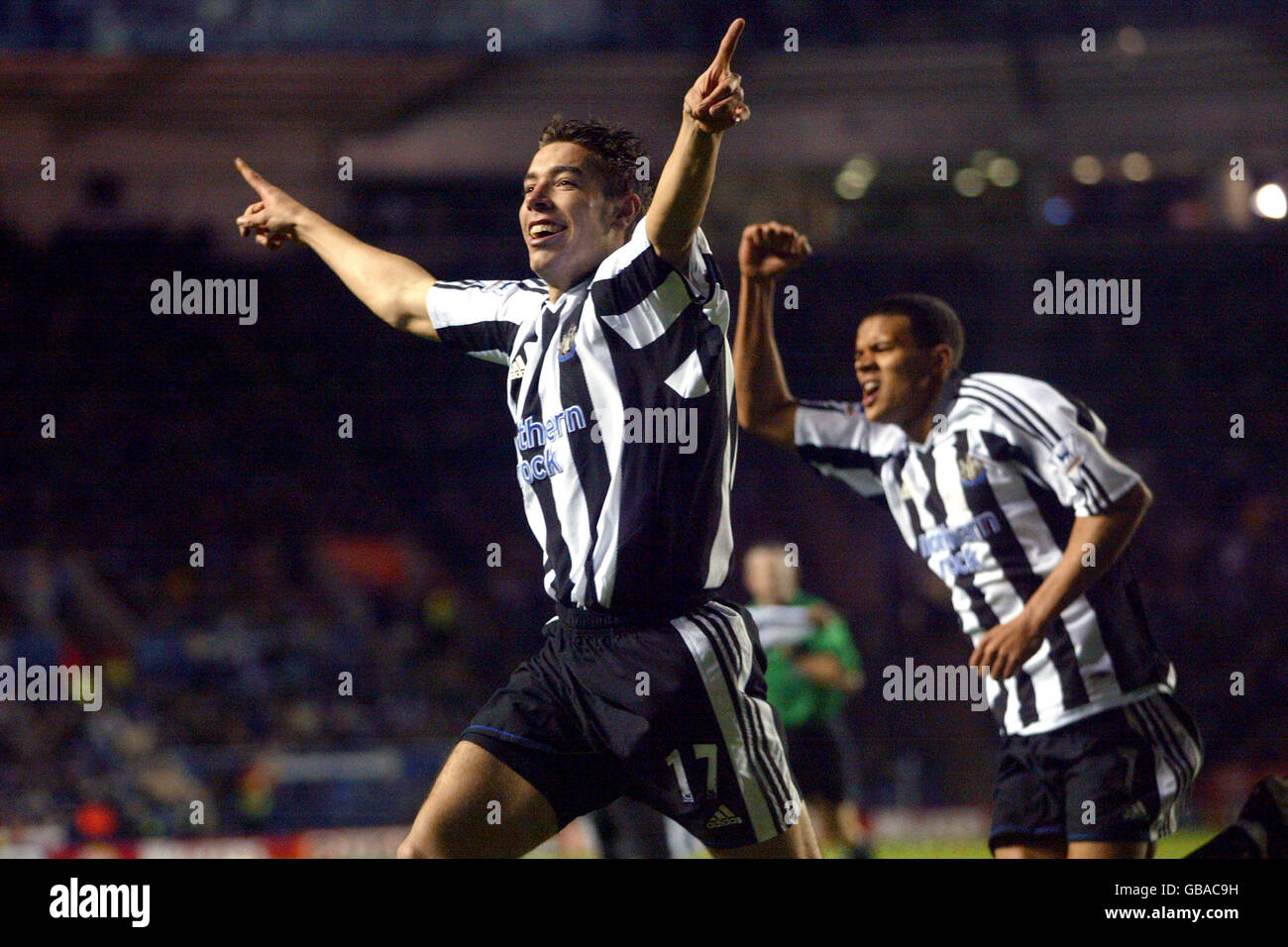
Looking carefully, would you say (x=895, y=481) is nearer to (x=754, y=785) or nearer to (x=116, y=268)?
(x=754, y=785)

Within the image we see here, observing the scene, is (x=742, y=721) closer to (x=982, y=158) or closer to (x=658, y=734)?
(x=658, y=734)

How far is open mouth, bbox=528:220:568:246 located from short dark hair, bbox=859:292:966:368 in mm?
1105

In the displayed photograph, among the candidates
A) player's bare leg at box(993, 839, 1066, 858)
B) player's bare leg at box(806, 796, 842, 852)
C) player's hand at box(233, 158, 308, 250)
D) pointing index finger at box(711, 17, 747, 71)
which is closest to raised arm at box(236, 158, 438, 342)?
player's hand at box(233, 158, 308, 250)

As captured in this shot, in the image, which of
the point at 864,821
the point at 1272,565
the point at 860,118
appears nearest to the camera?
the point at 864,821

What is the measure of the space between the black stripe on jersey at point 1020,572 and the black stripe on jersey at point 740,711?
894 millimetres

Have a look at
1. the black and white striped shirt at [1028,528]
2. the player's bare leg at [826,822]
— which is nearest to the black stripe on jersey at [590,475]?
the black and white striped shirt at [1028,528]

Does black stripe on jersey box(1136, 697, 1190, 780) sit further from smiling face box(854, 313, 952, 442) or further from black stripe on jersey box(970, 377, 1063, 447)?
smiling face box(854, 313, 952, 442)

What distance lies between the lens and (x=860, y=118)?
10.0 metres

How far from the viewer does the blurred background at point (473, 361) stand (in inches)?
344

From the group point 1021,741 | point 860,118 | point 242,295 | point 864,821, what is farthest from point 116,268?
point 1021,741

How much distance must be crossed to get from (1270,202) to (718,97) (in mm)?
9033

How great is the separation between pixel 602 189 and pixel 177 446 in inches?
261

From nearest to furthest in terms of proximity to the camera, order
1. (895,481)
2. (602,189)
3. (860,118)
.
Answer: (602,189), (895,481), (860,118)

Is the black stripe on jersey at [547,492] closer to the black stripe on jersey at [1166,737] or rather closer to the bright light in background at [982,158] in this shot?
the black stripe on jersey at [1166,737]
